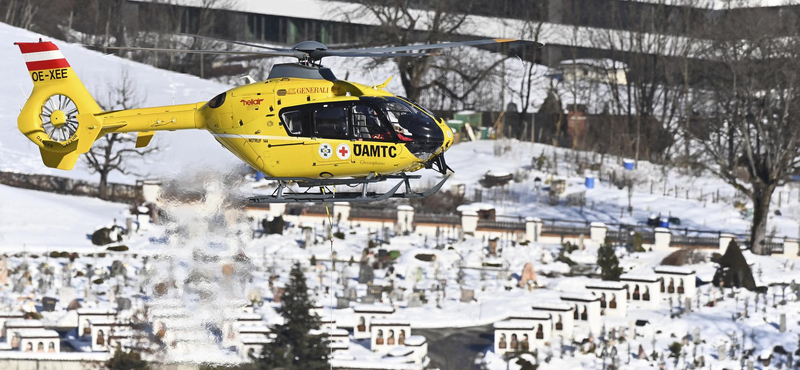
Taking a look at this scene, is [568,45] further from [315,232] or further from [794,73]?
[315,232]

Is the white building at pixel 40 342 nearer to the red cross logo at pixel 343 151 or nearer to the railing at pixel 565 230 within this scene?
the red cross logo at pixel 343 151

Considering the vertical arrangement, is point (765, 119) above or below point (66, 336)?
above

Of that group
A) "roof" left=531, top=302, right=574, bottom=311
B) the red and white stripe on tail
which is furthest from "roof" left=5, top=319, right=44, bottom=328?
"roof" left=531, top=302, right=574, bottom=311

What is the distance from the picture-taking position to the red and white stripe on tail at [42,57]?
25.3m

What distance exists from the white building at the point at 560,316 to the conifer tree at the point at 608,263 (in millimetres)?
4232

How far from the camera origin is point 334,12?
81.4 m

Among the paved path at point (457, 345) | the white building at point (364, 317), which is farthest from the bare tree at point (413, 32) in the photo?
the white building at point (364, 317)

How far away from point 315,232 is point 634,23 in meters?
33.6

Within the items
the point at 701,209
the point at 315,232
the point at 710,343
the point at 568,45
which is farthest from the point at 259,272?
the point at 568,45

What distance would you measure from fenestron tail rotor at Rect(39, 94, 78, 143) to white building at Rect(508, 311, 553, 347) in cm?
1680

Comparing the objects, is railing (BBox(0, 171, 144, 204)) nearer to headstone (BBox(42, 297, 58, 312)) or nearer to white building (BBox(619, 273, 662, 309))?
headstone (BBox(42, 297, 58, 312))

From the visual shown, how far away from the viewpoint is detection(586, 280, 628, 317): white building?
41312 mm

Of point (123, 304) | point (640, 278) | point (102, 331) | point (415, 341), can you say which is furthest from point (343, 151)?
point (640, 278)

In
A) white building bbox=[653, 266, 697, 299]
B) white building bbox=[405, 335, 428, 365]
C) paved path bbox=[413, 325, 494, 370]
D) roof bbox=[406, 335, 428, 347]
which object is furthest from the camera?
white building bbox=[653, 266, 697, 299]
